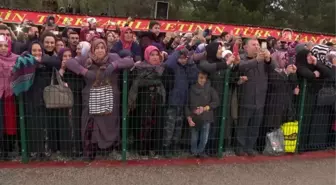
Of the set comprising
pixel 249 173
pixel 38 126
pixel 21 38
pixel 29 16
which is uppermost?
pixel 29 16

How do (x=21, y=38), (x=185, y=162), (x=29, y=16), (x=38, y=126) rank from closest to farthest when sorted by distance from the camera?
(x=38, y=126) < (x=185, y=162) < (x=21, y=38) < (x=29, y=16)

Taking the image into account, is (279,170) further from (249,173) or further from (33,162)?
(33,162)

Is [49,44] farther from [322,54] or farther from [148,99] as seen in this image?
[322,54]

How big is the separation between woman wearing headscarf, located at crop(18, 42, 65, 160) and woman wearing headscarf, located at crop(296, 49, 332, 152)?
381cm

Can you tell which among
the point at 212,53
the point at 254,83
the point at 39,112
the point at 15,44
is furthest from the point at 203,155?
the point at 15,44

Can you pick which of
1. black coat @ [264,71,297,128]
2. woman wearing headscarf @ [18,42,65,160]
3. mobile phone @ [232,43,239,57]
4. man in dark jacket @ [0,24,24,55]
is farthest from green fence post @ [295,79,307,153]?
man in dark jacket @ [0,24,24,55]

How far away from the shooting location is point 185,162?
4.96 meters

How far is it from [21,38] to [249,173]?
14.5 feet

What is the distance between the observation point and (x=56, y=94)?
14.8 feet

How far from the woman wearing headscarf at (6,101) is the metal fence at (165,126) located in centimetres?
2

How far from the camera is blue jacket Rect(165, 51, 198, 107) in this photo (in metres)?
4.77

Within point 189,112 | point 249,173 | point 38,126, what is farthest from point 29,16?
point 249,173

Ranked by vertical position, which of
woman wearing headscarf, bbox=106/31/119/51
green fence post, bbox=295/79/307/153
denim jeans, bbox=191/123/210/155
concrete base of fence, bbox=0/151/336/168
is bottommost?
concrete base of fence, bbox=0/151/336/168

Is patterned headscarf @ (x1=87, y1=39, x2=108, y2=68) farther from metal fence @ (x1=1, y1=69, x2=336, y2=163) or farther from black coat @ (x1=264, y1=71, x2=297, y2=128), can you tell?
black coat @ (x1=264, y1=71, x2=297, y2=128)
